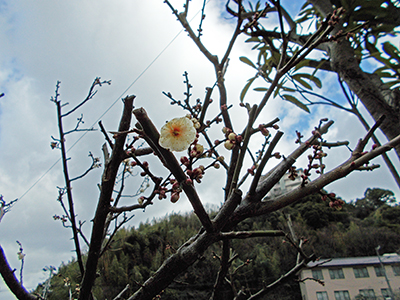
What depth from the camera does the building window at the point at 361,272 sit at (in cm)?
433

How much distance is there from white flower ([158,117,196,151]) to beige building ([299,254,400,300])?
15.4ft

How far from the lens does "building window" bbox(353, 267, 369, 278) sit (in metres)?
4.33

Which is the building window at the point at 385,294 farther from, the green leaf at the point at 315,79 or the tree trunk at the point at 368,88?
the tree trunk at the point at 368,88

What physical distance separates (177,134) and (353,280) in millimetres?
5714

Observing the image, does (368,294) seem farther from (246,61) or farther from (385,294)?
(246,61)

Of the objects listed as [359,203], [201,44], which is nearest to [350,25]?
[201,44]

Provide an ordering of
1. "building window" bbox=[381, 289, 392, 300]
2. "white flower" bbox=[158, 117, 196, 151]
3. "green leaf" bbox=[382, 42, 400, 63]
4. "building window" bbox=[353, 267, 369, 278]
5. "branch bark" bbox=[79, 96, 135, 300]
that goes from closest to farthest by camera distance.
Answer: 1. "white flower" bbox=[158, 117, 196, 151]
2. "branch bark" bbox=[79, 96, 135, 300]
3. "green leaf" bbox=[382, 42, 400, 63]
4. "building window" bbox=[381, 289, 392, 300]
5. "building window" bbox=[353, 267, 369, 278]

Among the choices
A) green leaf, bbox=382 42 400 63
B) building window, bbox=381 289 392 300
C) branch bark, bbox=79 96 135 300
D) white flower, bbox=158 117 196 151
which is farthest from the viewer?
building window, bbox=381 289 392 300

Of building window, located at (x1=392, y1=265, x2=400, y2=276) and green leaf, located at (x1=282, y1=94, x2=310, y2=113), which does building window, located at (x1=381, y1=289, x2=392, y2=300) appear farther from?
green leaf, located at (x1=282, y1=94, x2=310, y2=113)

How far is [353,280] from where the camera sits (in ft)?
13.9

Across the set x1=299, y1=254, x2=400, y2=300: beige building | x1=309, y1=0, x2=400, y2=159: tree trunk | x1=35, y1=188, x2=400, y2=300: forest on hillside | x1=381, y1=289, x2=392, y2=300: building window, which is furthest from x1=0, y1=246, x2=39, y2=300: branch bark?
x1=381, y1=289, x2=392, y2=300: building window

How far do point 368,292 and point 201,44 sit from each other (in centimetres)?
568

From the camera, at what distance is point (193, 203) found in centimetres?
44

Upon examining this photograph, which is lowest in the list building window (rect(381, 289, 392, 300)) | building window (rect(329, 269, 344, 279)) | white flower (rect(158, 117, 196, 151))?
building window (rect(381, 289, 392, 300))
